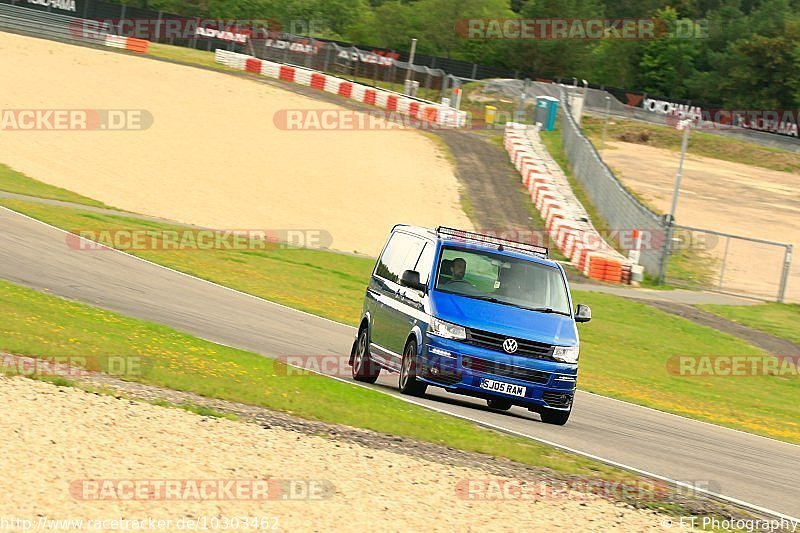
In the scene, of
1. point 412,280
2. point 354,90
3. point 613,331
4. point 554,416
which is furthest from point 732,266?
point 412,280

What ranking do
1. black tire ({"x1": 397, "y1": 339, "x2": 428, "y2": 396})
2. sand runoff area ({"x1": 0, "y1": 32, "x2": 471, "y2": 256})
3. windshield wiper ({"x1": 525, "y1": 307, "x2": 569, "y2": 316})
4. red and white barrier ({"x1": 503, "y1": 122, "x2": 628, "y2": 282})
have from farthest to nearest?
sand runoff area ({"x1": 0, "y1": 32, "x2": 471, "y2": 256}) → red and white barrier ({"x1": 503, "y1": 122, "x2": 628, "y2": 282}) → windshield wiper ({"x1": 525, "y1": 307, "x2": 569, "y2": 316}) → black tire ({"x1": 397, "y1": 339, "x2": 428, "y2": 396})

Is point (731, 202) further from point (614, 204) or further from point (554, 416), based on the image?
point (554, 416)

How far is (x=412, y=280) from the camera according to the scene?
1455 centimetres

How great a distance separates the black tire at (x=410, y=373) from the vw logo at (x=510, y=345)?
106 centimetres

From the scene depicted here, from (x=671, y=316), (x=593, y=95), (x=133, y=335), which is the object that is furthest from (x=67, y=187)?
(x=593, y=95)

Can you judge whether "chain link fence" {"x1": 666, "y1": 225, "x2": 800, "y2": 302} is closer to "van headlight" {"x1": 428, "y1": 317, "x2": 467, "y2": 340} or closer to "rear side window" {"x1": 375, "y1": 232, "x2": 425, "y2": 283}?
"rear side window" {"x1": 375, "y1": 232, "x2": 425, "y2": 283}

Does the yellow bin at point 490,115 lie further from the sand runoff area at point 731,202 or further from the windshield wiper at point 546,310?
the windshield wiper at point 546,310

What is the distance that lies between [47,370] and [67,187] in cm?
2388

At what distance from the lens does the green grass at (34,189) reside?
3253cm

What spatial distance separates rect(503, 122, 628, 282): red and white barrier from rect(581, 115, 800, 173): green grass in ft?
76.7

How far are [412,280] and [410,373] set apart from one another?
3.64ft

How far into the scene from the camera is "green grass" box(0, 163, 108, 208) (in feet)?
107

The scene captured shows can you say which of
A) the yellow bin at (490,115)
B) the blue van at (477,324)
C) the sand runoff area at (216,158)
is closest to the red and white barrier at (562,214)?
the sand runoff area at (216,158)

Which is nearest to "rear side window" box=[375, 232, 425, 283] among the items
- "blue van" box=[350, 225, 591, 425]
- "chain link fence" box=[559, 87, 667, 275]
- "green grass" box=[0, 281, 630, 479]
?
"blue van" box=[350, 225, 591, 425]
